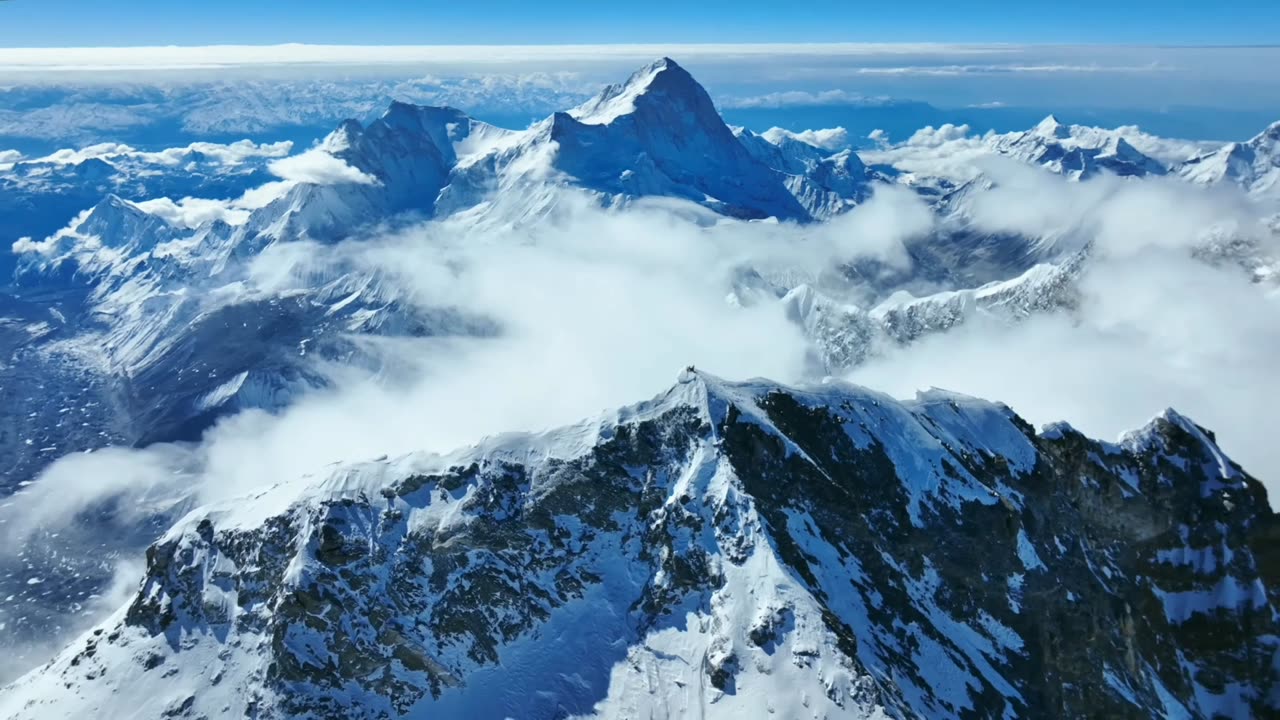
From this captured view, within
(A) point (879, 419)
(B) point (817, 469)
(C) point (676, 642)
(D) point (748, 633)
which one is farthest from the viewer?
(A) point (879, 419)

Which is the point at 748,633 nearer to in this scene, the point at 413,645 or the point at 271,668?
the point at 413,645

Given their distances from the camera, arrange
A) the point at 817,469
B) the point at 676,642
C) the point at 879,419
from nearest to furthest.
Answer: the point at 676,642 < the point at 817,469 < the point at 879,419

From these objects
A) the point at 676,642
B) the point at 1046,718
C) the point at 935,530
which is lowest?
the point at 1046,718

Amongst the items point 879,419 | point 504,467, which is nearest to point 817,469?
point 879,419

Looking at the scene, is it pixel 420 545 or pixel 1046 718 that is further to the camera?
pixel 420 545

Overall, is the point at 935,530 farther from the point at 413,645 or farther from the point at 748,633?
the point at 413,645

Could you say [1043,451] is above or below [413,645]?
above
